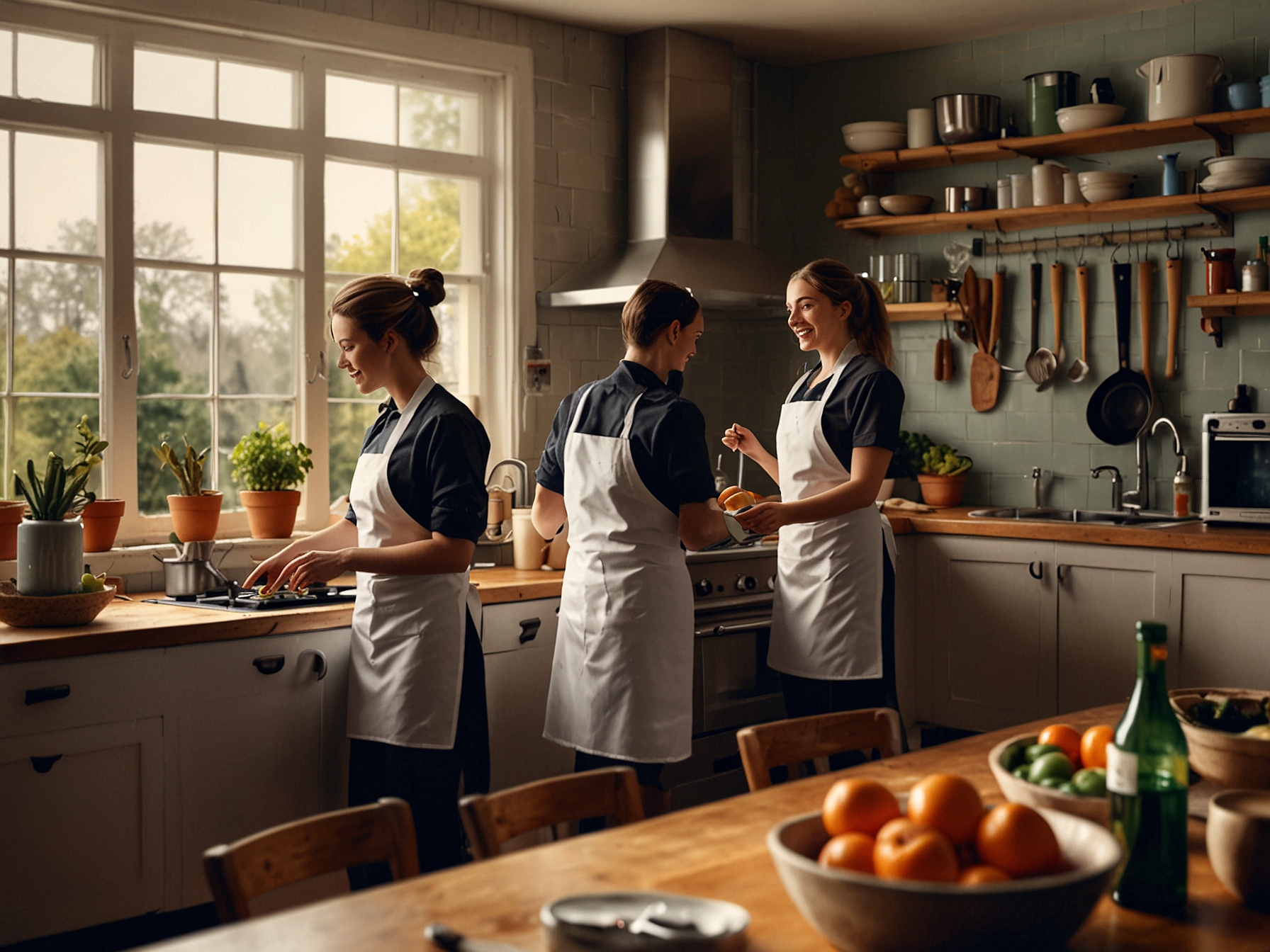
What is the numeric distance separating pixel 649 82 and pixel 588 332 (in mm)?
966

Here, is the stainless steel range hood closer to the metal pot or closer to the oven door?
the metal pot

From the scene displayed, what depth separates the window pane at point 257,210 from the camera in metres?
4.08

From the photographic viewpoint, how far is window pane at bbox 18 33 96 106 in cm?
368

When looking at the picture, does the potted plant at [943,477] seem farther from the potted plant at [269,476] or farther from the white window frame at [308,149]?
the potted plant at [269,476]

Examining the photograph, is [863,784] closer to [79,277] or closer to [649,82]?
[79,277]

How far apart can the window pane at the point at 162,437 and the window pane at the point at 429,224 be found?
90cm

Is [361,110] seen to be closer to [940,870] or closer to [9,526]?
[9,526]

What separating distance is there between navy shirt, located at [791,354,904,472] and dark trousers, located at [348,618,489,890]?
1069 mm

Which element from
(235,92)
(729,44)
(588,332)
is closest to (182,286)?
(235,92)

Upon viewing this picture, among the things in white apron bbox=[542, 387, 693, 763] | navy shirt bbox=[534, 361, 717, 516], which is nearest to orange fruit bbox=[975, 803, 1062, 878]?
navy shirt bbox=[534, 361, 717, 516]

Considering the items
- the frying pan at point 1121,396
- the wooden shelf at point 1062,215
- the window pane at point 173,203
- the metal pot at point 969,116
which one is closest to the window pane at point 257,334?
the window pane at point 173,203

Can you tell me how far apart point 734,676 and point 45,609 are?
2046 mm

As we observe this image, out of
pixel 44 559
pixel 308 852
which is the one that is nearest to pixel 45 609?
pixel 44 559

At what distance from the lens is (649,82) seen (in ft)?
16.5
